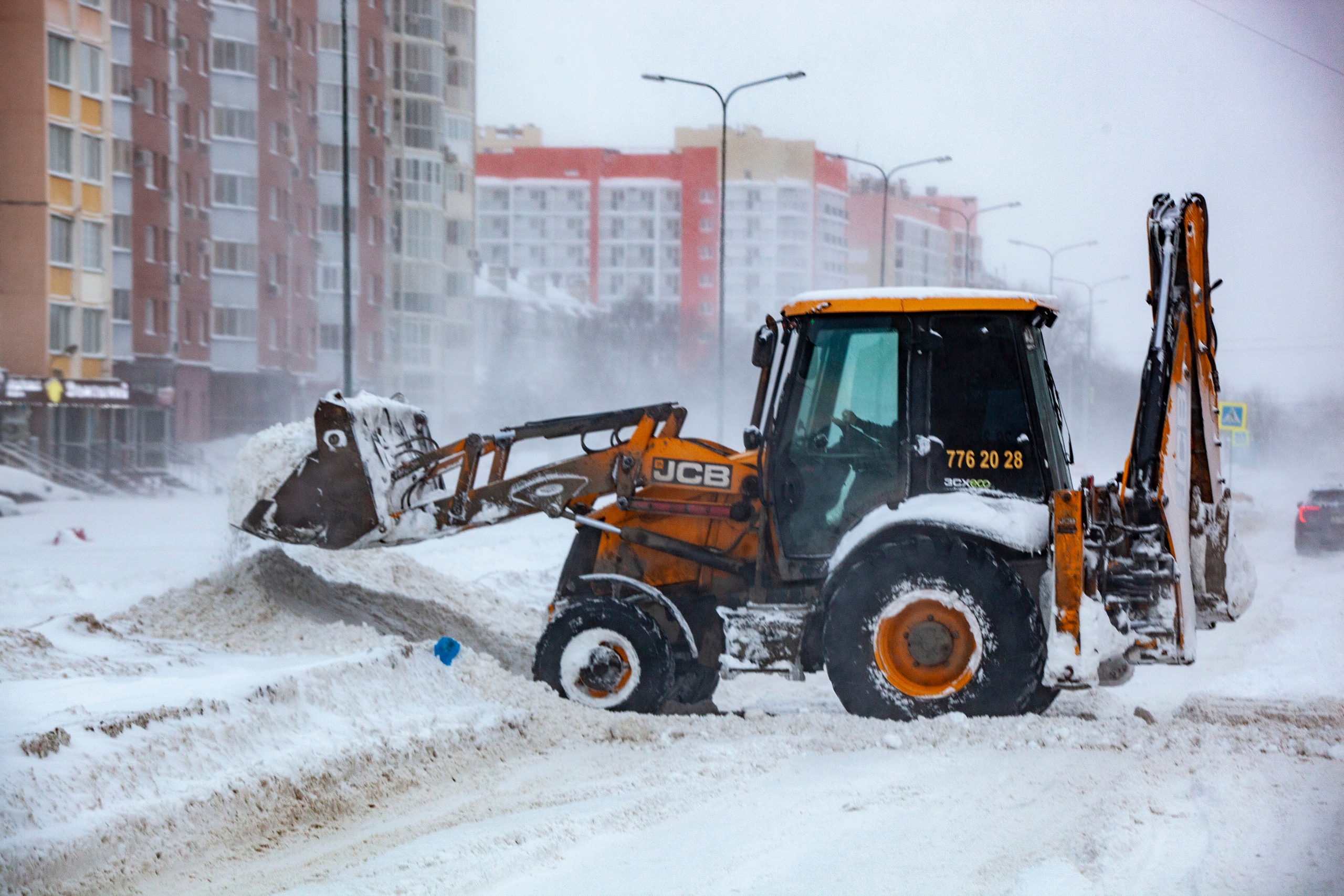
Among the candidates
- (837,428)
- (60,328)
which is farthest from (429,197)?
(837,428)

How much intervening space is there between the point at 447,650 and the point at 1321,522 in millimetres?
15081

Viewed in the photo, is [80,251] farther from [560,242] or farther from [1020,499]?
[560,242]

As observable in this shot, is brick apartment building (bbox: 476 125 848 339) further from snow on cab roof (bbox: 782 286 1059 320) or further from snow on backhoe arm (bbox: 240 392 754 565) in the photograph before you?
snow on cab roof (bbox: 782 286 1059 320)

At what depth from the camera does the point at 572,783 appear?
585cm

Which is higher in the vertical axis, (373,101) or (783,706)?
(373,101)

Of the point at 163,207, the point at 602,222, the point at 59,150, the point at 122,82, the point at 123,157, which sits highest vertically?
the point at 122,82

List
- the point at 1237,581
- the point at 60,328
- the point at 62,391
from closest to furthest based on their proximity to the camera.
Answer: the point at 1237,581 → the point at 62,391 → the point at 60,328

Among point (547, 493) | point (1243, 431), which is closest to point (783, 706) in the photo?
point (547, 493)

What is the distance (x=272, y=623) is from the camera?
8.80 metres

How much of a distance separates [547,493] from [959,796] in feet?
11.2

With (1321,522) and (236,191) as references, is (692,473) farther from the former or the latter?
(236,191)

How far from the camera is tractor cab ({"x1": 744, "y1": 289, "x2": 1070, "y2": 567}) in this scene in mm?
6973

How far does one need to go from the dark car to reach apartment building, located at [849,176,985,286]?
17.4 feet

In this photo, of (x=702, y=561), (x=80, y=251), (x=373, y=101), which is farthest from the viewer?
(x=373, y=101)
